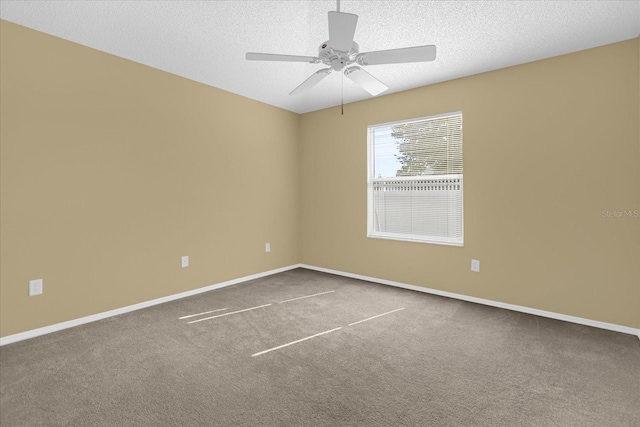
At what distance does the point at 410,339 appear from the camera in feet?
8.49

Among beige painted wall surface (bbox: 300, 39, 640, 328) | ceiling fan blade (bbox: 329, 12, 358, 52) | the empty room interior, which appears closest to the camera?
ceiling fan blade (bbox: 329, 12, 358, 52)

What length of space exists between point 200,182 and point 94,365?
2181mm

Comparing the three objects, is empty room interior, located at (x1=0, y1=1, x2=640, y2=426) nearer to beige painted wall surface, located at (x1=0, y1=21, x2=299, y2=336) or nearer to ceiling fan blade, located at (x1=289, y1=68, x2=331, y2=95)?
beige painted wall surface, located at (x1=0, y1=21, x2=299, y2=336)

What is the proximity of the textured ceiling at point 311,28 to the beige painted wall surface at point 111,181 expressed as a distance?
33cm

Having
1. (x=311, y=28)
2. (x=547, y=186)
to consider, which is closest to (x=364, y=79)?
(x=311, y=28)

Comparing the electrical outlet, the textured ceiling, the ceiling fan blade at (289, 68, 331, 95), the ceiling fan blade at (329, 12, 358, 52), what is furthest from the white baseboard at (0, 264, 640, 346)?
the ceiling fan blade at (329, 12, 358, 52)

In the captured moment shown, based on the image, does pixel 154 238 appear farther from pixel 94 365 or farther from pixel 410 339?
pixel 410 339

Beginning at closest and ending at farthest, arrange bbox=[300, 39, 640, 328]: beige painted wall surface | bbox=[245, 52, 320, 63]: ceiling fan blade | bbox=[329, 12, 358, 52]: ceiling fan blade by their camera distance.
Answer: bbox=[329, 12, 358, 52]: ceiling fan blade → bbox=[245, 52, 320, 63]: ceiling fan blade → bbox=[300, 39, 640, 328]: beige painted wall surface

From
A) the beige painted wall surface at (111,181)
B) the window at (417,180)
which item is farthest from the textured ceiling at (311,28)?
the window at (417,180)

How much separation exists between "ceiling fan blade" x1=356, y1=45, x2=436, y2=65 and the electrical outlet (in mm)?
3102

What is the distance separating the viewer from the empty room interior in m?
1.91

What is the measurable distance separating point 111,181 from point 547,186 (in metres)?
4.23

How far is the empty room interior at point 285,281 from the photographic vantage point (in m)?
1.91

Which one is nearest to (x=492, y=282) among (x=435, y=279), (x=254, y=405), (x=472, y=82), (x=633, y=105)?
(x=435, y=279)
